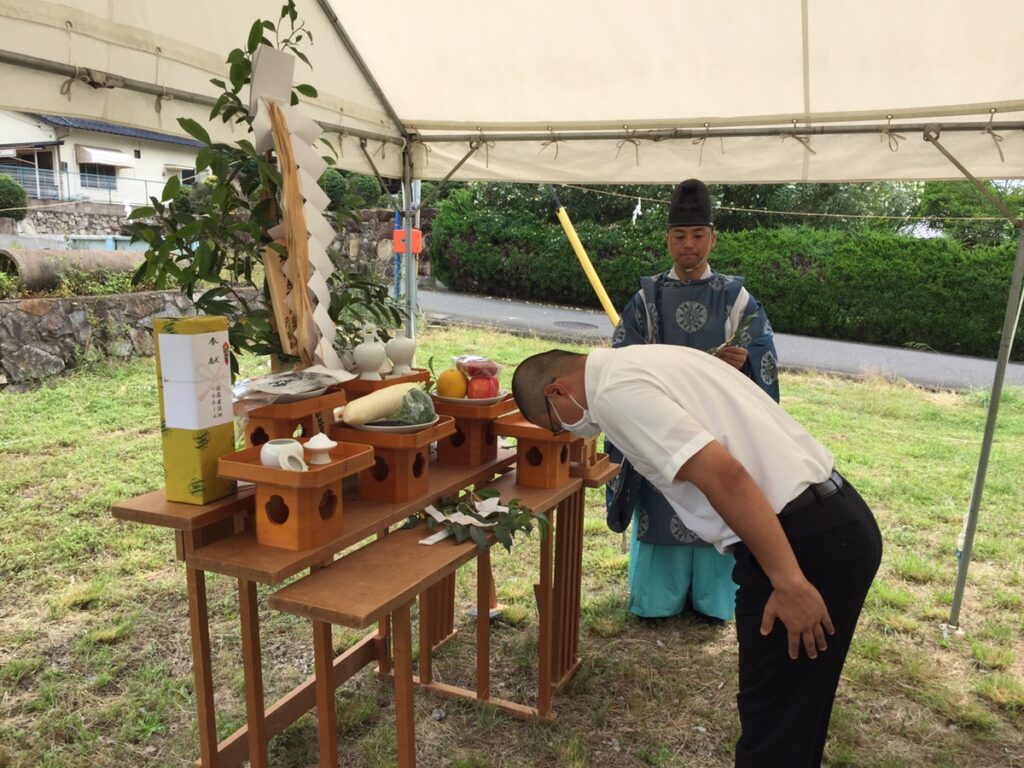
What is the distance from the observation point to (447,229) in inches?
586

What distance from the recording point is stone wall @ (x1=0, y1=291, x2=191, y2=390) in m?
5.67

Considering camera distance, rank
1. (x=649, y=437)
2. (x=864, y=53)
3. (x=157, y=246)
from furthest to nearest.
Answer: (x=864, y=53)
(x=157, y=246)
(x=649, y=437)

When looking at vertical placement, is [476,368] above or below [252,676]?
above

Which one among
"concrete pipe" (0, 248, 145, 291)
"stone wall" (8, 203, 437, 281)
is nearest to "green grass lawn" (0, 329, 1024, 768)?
"concrete pipe" (0, 248, 145, 291)

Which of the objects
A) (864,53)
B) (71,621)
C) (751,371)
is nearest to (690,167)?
(864,53)

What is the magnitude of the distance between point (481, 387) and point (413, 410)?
1.09ft

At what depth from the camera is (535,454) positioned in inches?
83.2

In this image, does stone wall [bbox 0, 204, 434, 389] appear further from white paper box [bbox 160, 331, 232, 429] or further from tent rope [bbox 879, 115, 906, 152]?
white paper box [bbox 160, 331, 232, 429]

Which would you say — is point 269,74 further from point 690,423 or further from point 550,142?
point 550,142

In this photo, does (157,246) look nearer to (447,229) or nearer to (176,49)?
(176,49)

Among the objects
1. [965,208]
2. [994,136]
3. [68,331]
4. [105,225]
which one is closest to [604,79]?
[994,136]

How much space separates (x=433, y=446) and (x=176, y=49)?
149 cm

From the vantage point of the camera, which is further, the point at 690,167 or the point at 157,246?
the point at 690,167

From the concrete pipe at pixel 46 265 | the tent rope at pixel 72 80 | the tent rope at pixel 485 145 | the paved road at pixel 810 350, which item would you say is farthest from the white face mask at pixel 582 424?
the paved road at pixel 810 350
